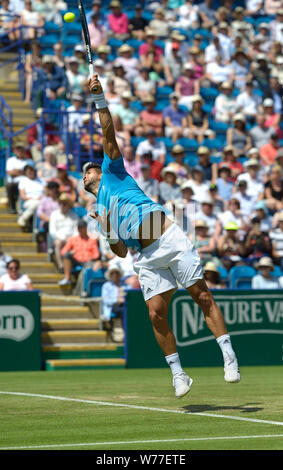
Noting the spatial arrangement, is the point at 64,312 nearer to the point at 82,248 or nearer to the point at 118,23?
the point at 82,248

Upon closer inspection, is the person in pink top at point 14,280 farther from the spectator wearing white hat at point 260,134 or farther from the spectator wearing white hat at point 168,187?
the spectator wearing white hat at point 260,134

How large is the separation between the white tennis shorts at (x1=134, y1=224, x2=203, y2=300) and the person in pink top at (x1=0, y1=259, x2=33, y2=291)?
8.13 meters

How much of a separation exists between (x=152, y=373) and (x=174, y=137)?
8.49 m

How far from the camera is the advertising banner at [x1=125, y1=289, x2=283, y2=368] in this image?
16797 mm

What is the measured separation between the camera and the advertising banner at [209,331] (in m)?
16.8

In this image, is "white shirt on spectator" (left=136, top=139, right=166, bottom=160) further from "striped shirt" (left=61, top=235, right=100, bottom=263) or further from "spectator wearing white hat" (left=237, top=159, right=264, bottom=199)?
"striped shirt" (left=61, top=235, right=100, bottom=263)

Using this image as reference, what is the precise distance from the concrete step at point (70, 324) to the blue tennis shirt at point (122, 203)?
864cm

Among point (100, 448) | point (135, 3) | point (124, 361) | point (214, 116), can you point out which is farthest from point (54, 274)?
point (100, 448)

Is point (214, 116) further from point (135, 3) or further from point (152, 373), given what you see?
point (152, 373)

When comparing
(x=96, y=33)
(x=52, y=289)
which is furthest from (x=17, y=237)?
(x=96, y=33)

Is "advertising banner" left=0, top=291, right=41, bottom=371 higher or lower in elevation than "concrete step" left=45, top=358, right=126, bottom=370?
higher

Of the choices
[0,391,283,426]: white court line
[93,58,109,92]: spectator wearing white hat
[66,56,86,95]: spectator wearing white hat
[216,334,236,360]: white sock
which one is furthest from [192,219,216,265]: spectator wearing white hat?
[216,334,236,360]: white sock

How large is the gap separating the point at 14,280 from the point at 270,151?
794 centimetres

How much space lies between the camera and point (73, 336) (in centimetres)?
1739
